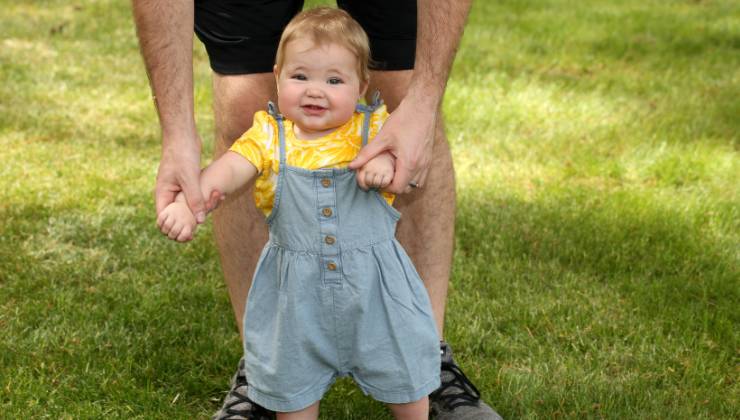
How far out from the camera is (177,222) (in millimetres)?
2045

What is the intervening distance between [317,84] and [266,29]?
49 centimetres

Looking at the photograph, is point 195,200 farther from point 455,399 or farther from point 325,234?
point 455,399

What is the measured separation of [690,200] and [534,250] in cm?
87

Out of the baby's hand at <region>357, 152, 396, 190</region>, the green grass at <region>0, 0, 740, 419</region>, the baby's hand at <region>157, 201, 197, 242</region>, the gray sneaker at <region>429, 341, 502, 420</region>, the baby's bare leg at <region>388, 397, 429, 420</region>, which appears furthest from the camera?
the green grass at <region>0, 0, 740, 419</region>

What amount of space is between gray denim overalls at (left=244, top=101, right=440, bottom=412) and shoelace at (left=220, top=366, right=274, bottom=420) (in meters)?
0.24

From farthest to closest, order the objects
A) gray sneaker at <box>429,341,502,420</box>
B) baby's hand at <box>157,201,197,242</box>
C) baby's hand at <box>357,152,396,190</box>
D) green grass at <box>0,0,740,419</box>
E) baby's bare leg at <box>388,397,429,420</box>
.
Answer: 1. green grass at <box>0,0,740,419</box>
2. gray sneaker at <box>429,341,502,420</box>
3. baby's bare leg at <box>388,397,429,420</box>
4. baby's hand at <box>357,152,396,190</box>
5. baby's hand at <box>157,201,197,242</box>

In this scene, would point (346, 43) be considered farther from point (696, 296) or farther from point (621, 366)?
point (696, 296)

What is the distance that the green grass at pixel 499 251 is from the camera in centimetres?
282

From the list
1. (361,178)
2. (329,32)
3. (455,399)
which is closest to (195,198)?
(361,178)

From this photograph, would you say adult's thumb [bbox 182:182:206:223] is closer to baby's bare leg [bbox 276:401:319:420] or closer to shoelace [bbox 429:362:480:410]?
baby's bare leg [bbox 276:401:319:420]

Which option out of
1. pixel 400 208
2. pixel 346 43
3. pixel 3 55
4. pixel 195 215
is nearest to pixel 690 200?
pixel 400 208

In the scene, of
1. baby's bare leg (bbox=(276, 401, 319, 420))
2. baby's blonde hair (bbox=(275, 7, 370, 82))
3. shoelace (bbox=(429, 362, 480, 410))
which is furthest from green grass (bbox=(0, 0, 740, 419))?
baby's blonde hair (bbox=(275, 7, 370, 82))

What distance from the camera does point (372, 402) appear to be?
107 inches

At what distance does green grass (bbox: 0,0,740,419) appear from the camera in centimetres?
282
